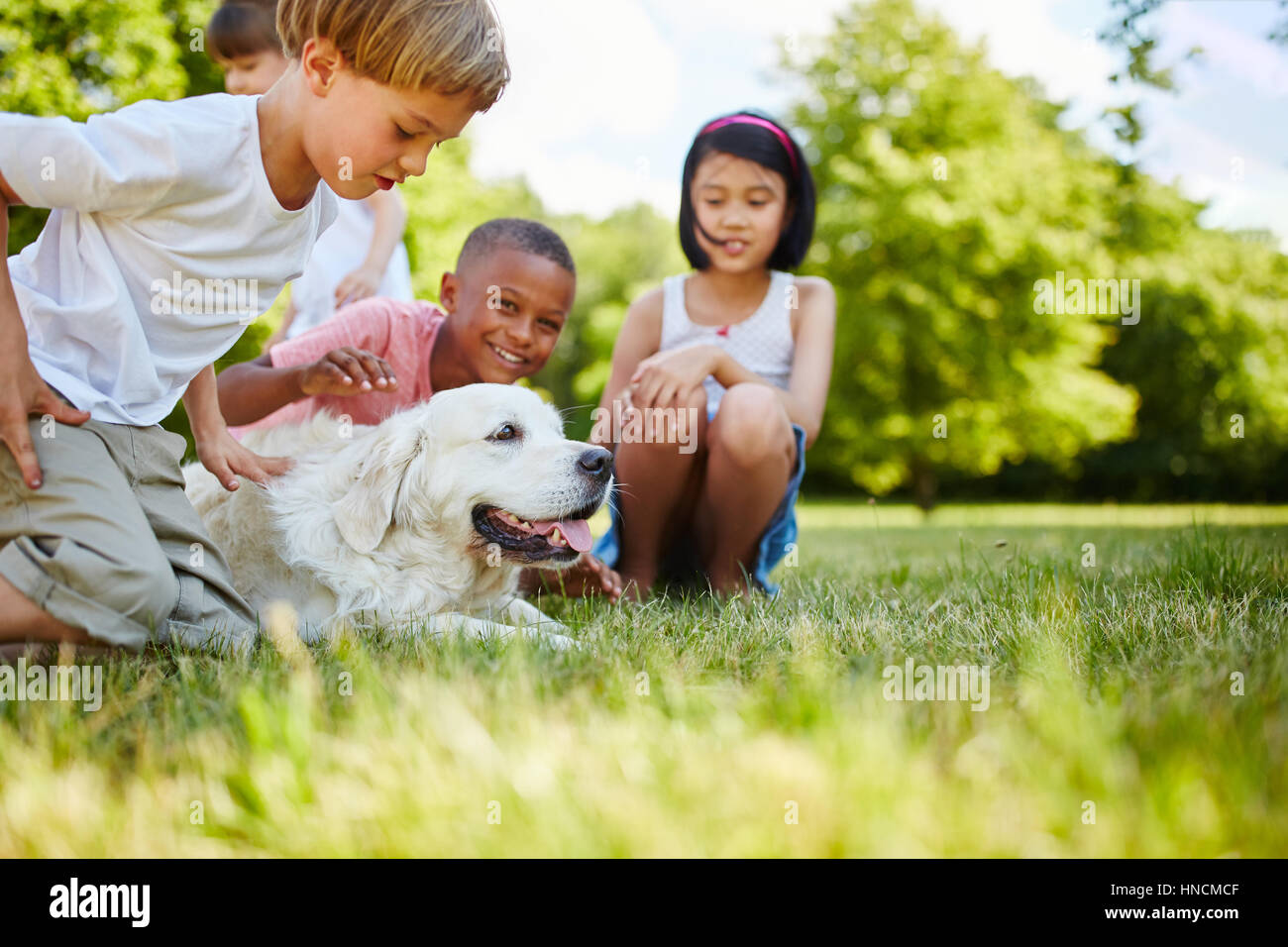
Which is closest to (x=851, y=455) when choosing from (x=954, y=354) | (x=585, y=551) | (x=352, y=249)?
(x=954, y=354)

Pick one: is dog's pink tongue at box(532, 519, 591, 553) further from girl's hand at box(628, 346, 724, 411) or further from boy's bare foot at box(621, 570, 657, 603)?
girl's hand at box(628, 346, 724, 411)

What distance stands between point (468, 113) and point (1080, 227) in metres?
20.2

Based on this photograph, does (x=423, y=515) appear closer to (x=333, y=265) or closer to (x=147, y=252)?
(x=147, y=252)

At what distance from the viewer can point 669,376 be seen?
11.5 feet

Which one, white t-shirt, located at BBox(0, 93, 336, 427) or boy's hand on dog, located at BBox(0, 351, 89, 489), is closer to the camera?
boy's hand on dog, located at BBox(0, 351, 89, 489)

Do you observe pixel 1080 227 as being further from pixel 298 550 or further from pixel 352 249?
pixel 298 550

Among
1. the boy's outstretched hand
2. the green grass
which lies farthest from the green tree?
the green grass

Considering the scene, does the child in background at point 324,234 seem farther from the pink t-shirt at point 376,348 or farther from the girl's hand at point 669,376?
the girl's hand at point 669,376

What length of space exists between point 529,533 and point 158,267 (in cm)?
133

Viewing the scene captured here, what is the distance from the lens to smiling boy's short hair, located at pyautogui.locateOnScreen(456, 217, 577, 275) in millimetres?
4031

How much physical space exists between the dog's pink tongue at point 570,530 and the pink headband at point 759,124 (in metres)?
2.01

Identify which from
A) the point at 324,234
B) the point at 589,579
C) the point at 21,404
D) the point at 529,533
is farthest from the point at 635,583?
the point at 324,234

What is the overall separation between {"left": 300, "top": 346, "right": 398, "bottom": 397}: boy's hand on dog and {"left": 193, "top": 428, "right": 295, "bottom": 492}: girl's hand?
306 mm

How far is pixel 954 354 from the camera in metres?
20.0
